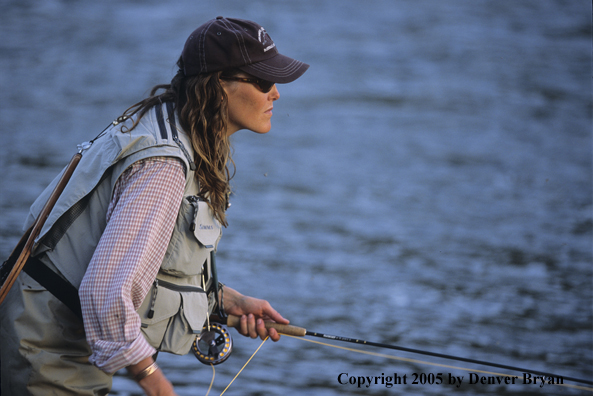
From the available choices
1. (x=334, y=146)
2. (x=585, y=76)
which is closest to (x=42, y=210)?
(x=334, y=146)

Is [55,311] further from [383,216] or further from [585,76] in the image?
[585,76]

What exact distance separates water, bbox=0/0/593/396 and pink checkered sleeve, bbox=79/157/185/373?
1.19m

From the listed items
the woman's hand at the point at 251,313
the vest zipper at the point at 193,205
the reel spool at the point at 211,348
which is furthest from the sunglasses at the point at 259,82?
the reel spool at the point at 211,348

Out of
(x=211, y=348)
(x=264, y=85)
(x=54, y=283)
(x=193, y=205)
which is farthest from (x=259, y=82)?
(x=211, y=348)

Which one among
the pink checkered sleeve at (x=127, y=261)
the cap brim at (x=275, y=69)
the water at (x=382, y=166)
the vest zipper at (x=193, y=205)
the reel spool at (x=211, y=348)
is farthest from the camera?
the water at (x=382, y=166)

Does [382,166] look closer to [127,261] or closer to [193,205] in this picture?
[193,205]

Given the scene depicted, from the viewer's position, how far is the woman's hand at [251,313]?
2.31 metres

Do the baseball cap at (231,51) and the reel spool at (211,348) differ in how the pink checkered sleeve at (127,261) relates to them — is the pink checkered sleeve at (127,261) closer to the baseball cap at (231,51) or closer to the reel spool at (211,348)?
the baseball cap at (231,51)

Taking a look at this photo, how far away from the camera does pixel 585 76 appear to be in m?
12.9

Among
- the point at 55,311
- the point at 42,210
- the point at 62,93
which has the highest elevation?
the point at 62,93

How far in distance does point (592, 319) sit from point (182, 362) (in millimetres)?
3432

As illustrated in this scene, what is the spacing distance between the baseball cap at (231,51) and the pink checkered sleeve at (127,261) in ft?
1.23

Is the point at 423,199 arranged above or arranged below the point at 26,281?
above

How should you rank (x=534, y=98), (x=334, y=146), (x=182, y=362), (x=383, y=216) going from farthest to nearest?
(x=534, y=98)
(x=334, y=146)
(x=383, y=216)
(x=182, y=362)
